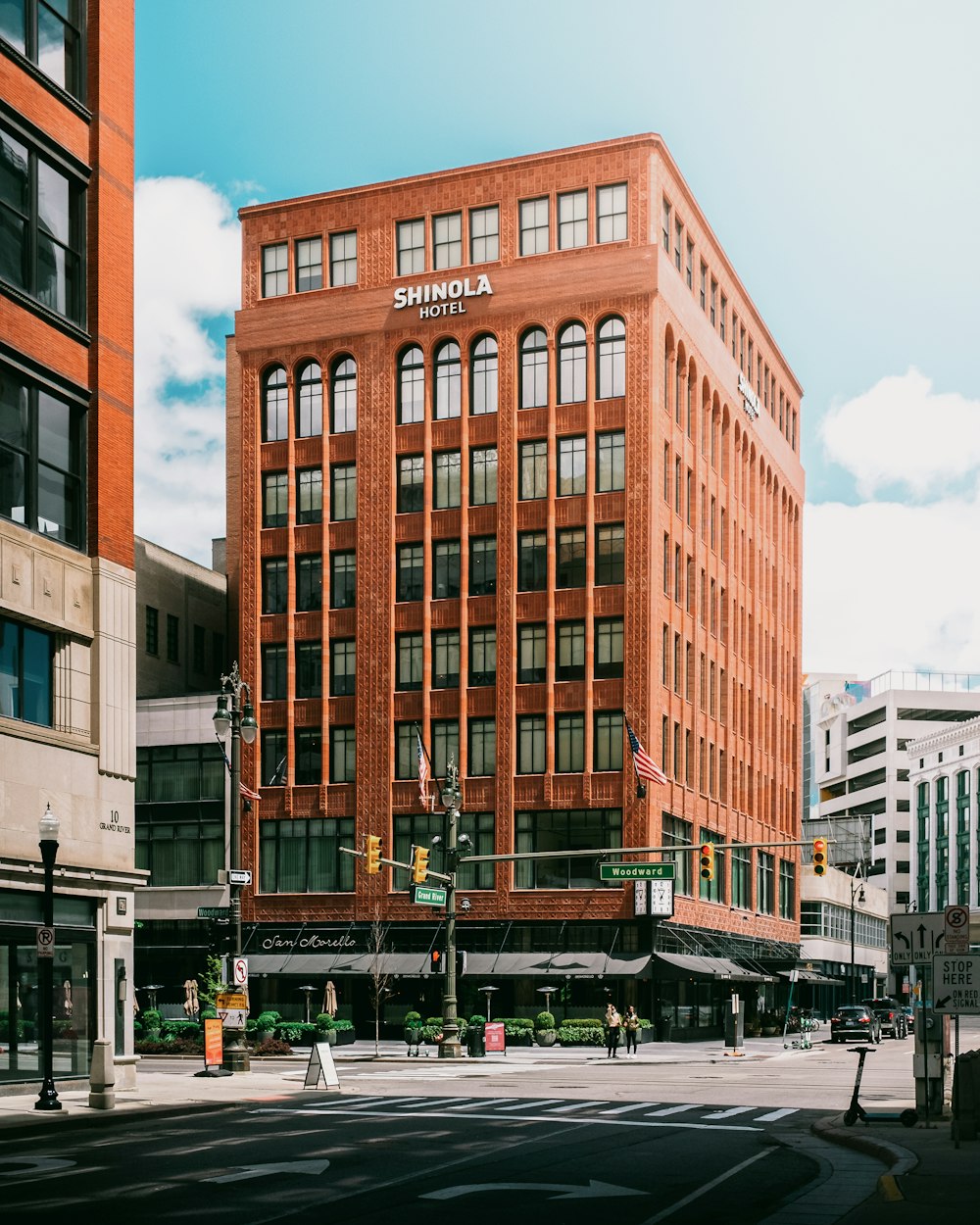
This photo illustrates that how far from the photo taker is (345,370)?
76500 mm

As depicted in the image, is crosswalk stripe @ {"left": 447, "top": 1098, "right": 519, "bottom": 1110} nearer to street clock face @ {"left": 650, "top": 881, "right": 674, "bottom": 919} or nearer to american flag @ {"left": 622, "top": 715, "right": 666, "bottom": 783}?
american flag @ {"left": 622, "top": 715, "right": 666, "bottom": 783}

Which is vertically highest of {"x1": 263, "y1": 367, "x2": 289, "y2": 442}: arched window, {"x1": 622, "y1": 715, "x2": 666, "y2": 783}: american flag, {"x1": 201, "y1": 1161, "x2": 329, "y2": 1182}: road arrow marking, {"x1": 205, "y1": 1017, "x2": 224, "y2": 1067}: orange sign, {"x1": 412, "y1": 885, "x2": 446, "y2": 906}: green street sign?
{"x1": 263, "y1": 367, "x2": 289, "y2": 442}: arched window

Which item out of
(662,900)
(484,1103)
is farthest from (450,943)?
(484,1103)

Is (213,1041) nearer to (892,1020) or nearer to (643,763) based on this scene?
(643,763)

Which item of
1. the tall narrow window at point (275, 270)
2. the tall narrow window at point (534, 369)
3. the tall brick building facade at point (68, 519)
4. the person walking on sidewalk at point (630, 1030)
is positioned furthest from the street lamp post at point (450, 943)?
the tall narrow window at point (275, 270)

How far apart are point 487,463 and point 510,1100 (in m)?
43.4

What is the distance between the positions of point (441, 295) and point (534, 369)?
554 cm

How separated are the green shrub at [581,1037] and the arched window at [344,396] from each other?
2830cm

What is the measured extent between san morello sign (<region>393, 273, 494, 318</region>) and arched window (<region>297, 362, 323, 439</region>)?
502 cm

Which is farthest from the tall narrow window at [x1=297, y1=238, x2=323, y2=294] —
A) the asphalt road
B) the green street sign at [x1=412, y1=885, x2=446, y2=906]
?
the asphalt road

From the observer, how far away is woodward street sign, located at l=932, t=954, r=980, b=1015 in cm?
2338

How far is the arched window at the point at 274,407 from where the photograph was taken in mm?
77500

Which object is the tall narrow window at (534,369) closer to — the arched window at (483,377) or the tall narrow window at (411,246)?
the arched window at (483,377)

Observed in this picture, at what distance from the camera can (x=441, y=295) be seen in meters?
74.6
